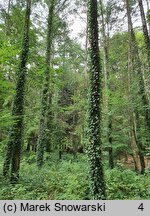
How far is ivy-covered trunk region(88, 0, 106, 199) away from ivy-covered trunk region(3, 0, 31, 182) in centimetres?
386

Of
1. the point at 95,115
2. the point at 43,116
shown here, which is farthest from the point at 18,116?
the point at 43,116

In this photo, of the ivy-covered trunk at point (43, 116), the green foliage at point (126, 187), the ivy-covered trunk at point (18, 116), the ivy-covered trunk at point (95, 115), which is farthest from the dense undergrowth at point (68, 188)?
the ivy-covered trunk at point (43, 116)

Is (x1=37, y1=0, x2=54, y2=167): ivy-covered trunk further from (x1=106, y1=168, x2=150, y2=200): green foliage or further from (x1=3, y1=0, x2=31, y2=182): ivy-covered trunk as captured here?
(x1=106, y1=168, x2=150, y2=200): green foliage

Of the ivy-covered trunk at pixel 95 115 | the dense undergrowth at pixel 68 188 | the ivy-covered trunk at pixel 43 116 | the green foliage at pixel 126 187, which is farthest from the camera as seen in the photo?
the ivy-covered trunk at pixel 43 116

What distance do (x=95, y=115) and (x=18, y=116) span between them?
3.90 m

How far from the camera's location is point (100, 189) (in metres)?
7.75

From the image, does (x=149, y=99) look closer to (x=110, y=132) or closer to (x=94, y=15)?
(x=110, y=132)

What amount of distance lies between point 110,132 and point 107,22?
876 centimetres

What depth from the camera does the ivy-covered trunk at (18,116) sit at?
10836 mm

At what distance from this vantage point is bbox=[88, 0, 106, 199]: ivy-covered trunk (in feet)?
25.7

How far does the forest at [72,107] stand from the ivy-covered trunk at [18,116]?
0.15 feet

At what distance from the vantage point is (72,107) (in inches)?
634

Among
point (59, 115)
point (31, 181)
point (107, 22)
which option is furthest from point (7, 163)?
point (107, 22)

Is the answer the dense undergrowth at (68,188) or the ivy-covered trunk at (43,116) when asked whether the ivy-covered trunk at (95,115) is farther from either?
the ivy-covered trunk at (43,116)
